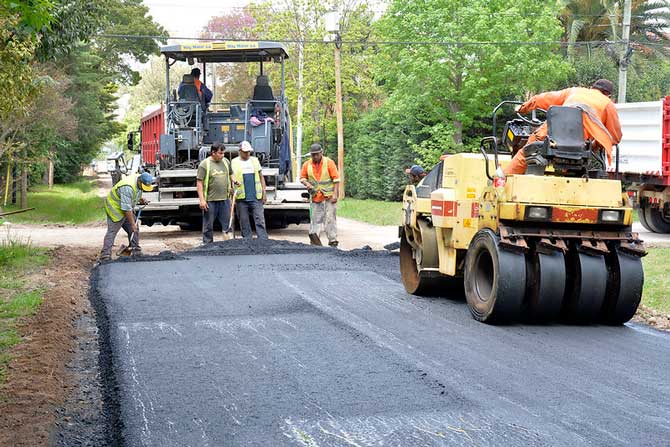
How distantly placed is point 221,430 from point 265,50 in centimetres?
1309

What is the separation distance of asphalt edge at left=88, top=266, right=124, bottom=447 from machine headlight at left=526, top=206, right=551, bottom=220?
11.2 ft

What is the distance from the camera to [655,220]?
18391mm

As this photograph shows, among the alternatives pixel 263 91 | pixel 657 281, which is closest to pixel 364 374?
pixel 657 281

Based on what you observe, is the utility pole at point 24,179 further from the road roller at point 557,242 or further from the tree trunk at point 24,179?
the road roller at point 557,242

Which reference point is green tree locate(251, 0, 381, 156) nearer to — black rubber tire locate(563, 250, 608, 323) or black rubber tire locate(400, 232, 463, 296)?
black rubber tire locate(400, 232, 463, 296)

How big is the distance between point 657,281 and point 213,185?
665 cm

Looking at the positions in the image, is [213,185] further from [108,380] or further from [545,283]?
[108,380]

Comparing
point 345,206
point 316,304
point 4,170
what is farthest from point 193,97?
point 4,170

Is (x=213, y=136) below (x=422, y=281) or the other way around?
the other way around

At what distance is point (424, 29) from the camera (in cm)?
2638

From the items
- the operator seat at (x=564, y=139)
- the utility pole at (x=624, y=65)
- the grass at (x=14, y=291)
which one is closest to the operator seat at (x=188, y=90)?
the grass at (x=14, y=291)

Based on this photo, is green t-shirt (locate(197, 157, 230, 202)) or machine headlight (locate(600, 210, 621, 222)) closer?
machine headlight (locate(600, 210, 621, 222))

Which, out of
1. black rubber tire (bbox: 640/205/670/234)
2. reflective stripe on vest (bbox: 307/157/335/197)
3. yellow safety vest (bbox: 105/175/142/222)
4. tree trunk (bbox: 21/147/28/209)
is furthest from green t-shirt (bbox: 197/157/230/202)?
tree trunk (bbox: 21/147/28/209)

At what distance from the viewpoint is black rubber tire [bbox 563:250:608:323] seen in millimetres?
7309
